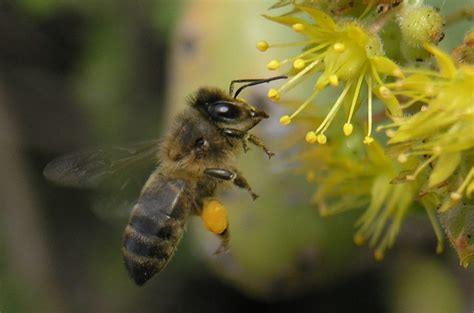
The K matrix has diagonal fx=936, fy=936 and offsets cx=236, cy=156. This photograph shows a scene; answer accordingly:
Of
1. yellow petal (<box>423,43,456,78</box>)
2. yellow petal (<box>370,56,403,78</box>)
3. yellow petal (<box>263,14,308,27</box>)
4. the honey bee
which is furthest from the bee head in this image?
yellow petal (<box>423,43,456,78</box>)

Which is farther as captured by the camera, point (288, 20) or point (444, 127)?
point (288, 20)

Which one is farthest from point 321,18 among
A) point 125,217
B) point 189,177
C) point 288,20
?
point 125,217

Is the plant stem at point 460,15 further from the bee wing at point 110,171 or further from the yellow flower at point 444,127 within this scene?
the bee wing at point 110,171

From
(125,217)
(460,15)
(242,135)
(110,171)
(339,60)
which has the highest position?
Result: (460,15)

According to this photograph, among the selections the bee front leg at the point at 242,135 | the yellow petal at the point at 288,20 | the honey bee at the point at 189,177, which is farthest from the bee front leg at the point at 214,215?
the yellow petal at the point at 288,20

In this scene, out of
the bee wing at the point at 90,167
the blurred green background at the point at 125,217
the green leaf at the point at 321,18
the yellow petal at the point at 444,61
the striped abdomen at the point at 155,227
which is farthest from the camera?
the blurred green background at the point at 125,217

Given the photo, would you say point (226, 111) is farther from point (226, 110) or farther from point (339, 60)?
point (339, 60)

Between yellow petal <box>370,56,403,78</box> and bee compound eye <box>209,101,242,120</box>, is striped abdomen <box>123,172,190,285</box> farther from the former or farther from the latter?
yellow petal <box>370,56,403,78</box>
